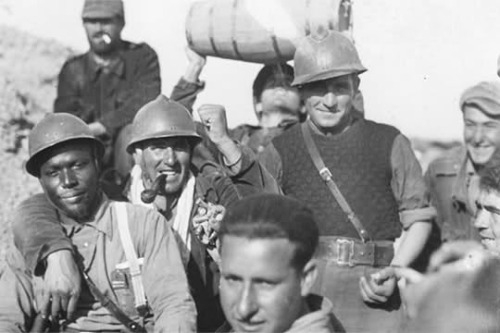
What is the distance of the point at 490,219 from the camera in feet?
15.2

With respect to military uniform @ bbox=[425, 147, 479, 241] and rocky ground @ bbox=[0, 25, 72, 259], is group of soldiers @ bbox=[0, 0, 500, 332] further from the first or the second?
rocky ground @ bbox=[0, 25, 72, 259]

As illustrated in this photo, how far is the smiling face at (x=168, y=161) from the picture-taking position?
5305 mm

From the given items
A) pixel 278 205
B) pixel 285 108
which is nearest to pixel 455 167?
pixel 285 108

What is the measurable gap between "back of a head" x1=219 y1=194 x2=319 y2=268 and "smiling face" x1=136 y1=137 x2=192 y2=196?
1.96 metres

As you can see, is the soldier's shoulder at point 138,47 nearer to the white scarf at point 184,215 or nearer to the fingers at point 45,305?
the white scarf at point 184,215

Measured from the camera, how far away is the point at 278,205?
10.9 ft

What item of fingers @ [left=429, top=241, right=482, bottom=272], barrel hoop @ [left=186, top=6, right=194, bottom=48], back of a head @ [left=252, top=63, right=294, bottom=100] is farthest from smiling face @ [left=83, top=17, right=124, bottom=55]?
fingers @ [left=429, top=241, right=482, bottom=272]

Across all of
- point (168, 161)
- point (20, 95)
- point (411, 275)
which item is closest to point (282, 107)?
point (168, 161)

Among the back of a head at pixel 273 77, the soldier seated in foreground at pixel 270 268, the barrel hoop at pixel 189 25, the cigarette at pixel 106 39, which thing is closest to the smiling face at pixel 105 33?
the cigarette at pixel 106 39

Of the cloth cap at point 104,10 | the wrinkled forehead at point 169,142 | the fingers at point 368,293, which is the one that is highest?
the cloth cap at point 104,10

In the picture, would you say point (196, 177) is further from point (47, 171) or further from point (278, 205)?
point (278, 205)

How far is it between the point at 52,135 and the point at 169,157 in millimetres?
665

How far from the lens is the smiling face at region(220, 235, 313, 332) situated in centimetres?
316

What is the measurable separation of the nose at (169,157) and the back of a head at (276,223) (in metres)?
1.97
